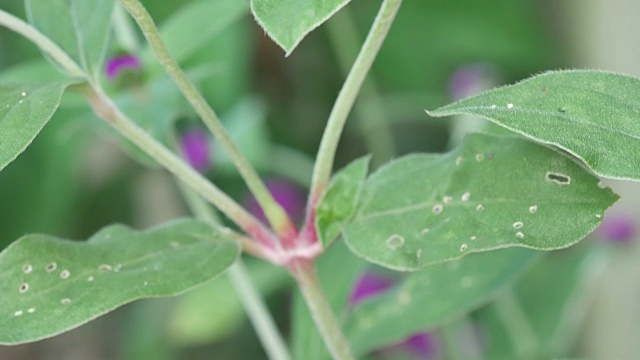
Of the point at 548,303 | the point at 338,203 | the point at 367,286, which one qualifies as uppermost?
the point at 338,203

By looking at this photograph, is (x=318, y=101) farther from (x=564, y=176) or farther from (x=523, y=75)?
(x=564, y=176)

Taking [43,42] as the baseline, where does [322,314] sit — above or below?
below

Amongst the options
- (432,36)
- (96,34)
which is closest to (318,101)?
(432,36)

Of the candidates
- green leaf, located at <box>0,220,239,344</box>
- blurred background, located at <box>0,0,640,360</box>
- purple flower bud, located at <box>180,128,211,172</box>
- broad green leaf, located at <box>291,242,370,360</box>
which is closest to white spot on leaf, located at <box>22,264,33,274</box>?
green leaf, located at <box>0,220,239,344</box>

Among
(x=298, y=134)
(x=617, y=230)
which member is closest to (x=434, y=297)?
(x=617, y=230)

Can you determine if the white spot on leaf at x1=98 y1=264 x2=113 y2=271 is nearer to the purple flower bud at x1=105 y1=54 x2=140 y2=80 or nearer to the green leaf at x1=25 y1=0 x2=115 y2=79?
the green leaf at x1=25 y1=0 x2=115 y2=79

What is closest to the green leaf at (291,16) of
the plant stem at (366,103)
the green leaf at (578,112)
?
the green leaf at (578,112)

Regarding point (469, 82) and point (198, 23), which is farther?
point (469, 82)

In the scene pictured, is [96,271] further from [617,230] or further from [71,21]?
[617,230]
